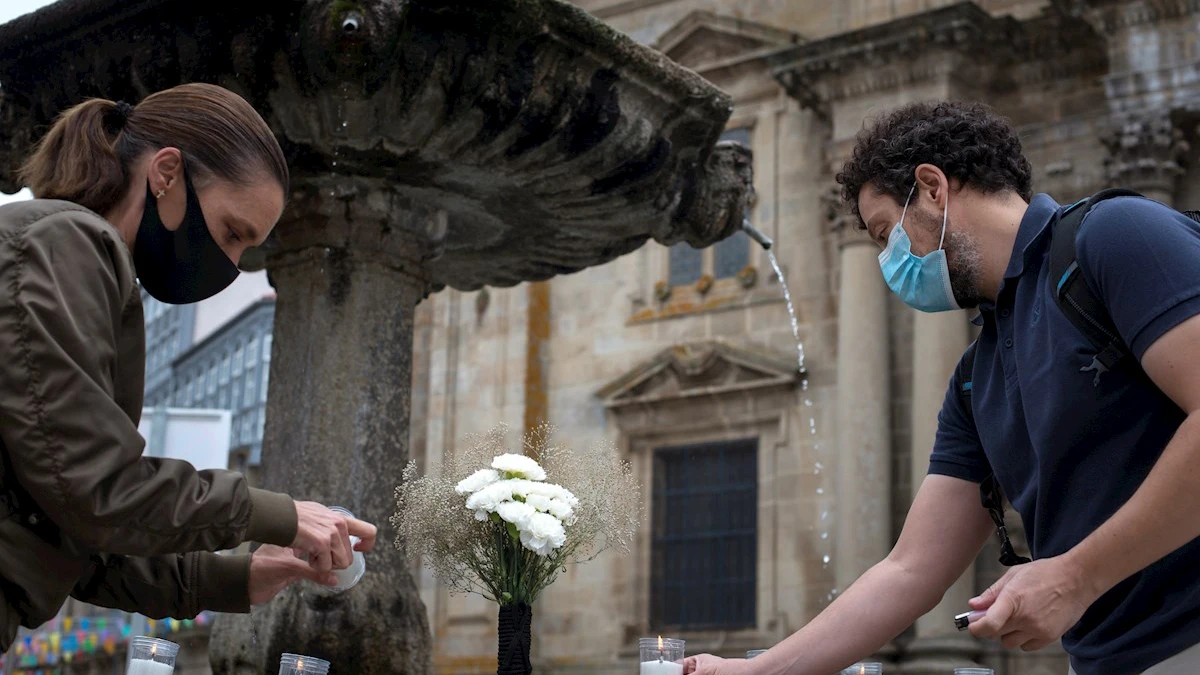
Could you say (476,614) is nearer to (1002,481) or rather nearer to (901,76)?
(901,76)

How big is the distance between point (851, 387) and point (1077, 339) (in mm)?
11888

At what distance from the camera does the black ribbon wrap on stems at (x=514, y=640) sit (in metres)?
3.74

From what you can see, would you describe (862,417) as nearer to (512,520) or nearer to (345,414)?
(345,414)

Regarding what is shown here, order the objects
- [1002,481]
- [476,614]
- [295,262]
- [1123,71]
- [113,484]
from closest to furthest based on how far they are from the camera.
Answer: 1. [113,484]
2. [1002,481]
3. [295,262]
4. [1123,71]
5. [476,614]

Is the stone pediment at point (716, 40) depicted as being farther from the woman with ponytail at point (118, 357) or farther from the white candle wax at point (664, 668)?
the woman with ponytail at point (118, 357)

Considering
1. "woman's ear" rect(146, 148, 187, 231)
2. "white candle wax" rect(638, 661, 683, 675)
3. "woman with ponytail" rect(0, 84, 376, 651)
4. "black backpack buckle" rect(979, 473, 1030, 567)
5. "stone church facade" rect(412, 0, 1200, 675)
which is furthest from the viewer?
"stone church facade" rect(412, 0, 1200, 675)

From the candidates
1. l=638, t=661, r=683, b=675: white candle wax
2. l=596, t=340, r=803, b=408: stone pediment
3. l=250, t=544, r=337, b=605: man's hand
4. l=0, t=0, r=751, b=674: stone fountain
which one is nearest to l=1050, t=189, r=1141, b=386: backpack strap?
l=638, t=661, r=683, b=675: white candle wax

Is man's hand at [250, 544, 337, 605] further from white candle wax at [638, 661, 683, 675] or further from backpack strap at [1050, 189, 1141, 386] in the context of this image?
backpack strap at [1050, 189, 1141, 386]

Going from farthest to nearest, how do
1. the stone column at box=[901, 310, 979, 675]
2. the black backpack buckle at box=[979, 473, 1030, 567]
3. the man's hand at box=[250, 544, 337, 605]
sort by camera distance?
1. the stone column at box=[901, 310, 979, 675]
2. the black backpack buckle at box=[979, 473, 1030, 567]
3. the man's hand at box=[250, 544, 337, 605]

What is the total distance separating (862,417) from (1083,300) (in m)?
11.7

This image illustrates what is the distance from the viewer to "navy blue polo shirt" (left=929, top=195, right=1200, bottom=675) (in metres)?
2.35

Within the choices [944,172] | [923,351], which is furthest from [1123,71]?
[944,172]

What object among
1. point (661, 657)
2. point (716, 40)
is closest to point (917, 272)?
point (661, 657)

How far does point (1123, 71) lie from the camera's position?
43.6 feet
